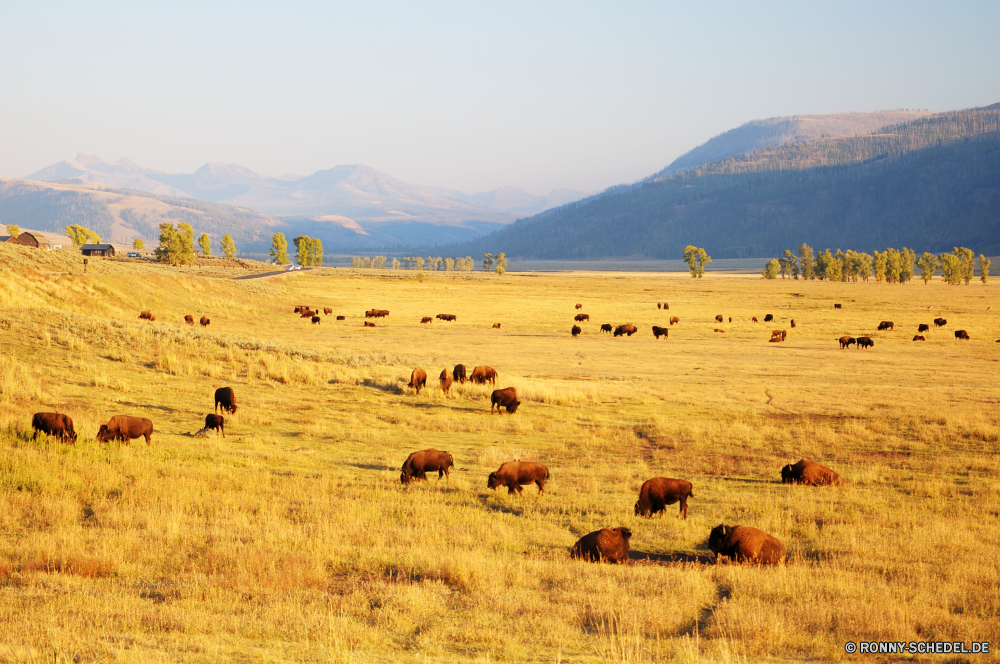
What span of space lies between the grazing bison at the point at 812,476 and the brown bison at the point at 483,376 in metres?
14.0

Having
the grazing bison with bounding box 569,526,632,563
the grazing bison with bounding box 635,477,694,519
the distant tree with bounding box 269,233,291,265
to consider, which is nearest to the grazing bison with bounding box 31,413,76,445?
the grazing bison with bounding box 569,526,632,563

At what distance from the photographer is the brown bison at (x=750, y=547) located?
1004 cm

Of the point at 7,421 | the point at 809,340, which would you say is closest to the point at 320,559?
the point at 7,421

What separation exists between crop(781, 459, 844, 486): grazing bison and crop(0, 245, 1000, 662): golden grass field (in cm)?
60

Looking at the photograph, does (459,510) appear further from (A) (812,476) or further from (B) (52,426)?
(B) (52,426)

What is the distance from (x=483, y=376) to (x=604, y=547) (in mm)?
17679

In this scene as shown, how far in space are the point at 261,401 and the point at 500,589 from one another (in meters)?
16.3

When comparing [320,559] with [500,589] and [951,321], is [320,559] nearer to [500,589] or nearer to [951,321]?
[500,589]

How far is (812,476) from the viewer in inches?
588

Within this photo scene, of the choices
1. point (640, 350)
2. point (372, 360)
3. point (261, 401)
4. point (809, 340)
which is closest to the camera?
point (261, 401)

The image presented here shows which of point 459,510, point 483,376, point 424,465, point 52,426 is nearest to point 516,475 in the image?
point 459,510

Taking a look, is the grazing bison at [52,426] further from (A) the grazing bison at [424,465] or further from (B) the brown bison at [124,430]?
(A) the grazing bison at [424,465]

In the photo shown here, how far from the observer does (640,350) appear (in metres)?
42.8

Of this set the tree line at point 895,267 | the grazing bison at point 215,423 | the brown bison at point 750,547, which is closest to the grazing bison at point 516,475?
the brown bison at point 750,547
